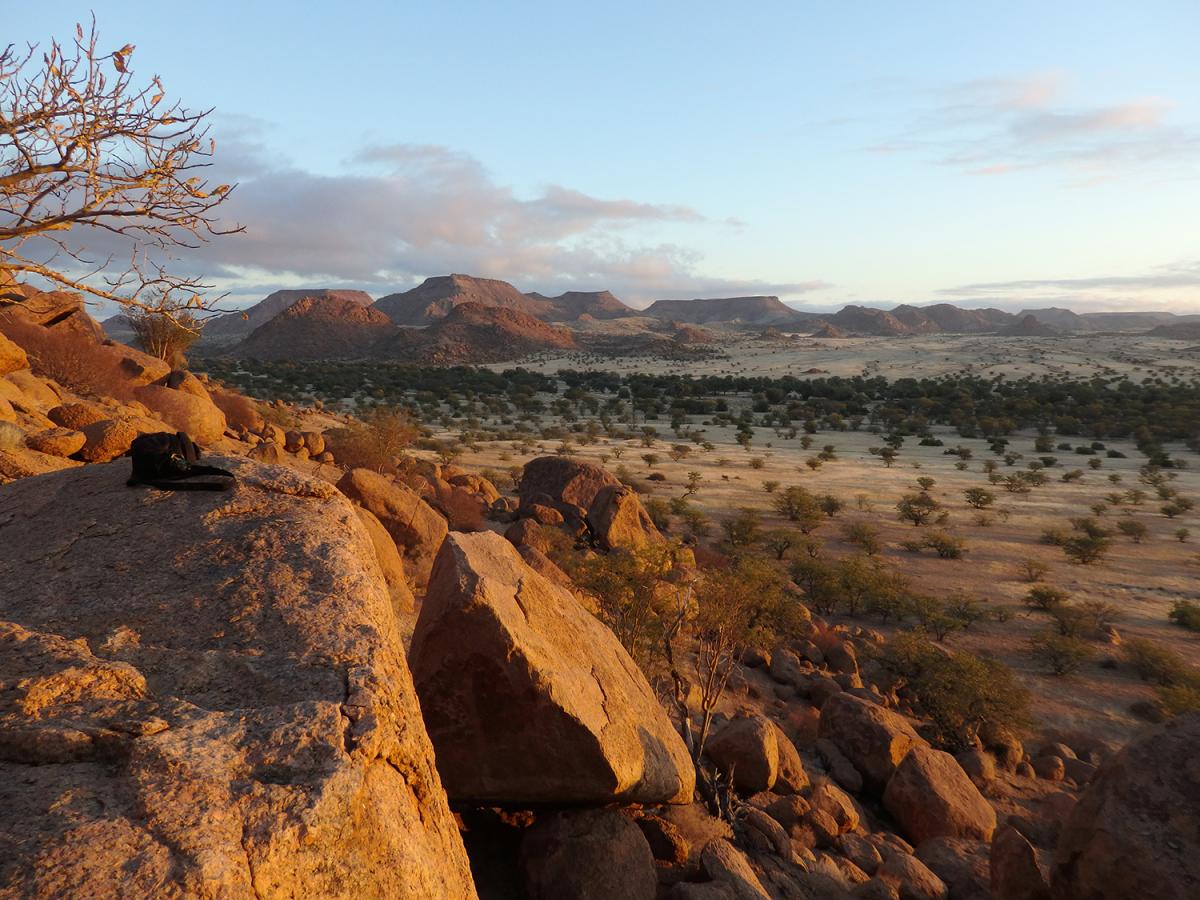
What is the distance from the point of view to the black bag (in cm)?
378

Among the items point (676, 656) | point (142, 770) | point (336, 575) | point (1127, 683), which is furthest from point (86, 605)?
point (1127, 683)

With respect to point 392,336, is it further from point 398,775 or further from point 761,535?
point 398,775

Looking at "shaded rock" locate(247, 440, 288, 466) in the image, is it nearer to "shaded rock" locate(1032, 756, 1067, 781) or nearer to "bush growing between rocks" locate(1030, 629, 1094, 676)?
"shaded rock" locate(1032, 756, 1067, 781)

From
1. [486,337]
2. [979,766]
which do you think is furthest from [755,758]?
[486,337]

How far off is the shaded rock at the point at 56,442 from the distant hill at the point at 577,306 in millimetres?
162621

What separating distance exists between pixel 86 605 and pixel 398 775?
157 centimetres

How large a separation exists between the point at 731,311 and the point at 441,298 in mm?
80384

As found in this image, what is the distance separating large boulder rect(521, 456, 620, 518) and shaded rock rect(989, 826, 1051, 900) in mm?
10759

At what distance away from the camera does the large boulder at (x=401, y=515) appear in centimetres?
1088

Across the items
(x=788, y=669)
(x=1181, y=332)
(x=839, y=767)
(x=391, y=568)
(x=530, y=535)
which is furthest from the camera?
(x=1181, y=332)

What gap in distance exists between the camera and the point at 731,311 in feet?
626

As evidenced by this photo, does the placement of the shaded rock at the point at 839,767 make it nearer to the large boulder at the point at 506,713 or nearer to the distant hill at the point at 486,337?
the large boulder at the point at 506,713

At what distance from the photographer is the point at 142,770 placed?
198cm

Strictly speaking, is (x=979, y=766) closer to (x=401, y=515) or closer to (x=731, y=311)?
(x=401, y=515)
